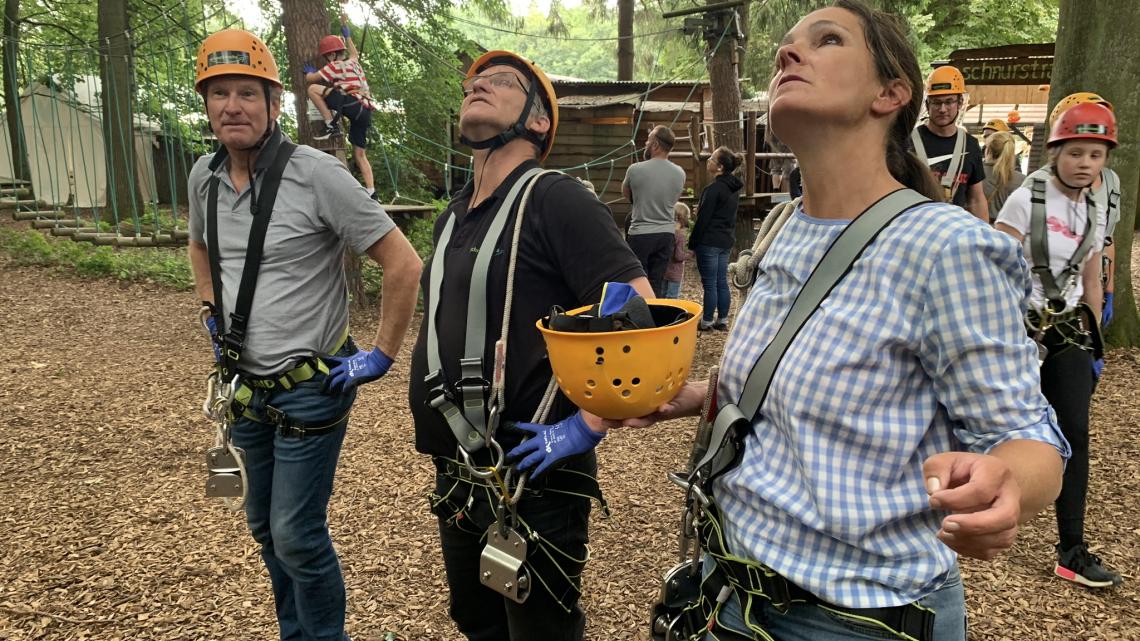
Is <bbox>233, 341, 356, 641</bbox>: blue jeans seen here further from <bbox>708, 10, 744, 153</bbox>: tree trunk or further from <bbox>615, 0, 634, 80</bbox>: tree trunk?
<bbox>615, 0, 634, 80</bbox>: tree trunk

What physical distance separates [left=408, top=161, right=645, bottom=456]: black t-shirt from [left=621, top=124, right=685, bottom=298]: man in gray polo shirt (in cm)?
538

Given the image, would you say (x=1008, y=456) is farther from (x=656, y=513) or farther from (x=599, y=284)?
(x=656, y=513)

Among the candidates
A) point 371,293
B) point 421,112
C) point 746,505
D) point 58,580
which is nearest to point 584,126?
point 421,112

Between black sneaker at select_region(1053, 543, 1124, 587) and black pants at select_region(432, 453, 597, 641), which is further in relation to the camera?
black sneaker at select_region(1053, 543, 1124, 587)

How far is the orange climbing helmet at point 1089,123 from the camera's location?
Result: 330 cm

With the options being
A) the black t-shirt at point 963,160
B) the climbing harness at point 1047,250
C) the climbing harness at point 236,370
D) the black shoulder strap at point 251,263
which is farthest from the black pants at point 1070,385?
the black shoulder strap at point 251,263

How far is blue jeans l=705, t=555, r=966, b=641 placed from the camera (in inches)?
50.1

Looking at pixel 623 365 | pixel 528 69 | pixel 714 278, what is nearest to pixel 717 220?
pixel 714 278

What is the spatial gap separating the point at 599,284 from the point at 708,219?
6366 millimetres

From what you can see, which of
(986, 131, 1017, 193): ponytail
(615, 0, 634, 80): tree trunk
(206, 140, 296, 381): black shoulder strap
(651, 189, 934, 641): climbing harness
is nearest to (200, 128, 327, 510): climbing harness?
(206, 140, 296, 381): black shoulder strap

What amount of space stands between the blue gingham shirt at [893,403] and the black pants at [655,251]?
20.8 feet

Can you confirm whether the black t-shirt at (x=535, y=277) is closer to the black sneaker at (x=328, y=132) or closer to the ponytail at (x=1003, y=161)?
the black sneaker at (x=328, y=132)

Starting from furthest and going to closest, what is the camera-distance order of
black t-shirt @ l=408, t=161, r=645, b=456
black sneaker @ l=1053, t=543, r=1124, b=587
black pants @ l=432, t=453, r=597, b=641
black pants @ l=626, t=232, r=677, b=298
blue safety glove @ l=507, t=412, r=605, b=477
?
black pants @ l=626, t=232, r=677, b=298 < black sneaker @ l=1053, t=543, r=1124, b=587 < black pants @ l=432, t=453, r=597, b=641 < black t-shirt @ l=408, t=161, r=645, b=456 < blue safety glove @ l=507, t=412, r=605, b=477

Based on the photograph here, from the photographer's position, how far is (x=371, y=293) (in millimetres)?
9383
